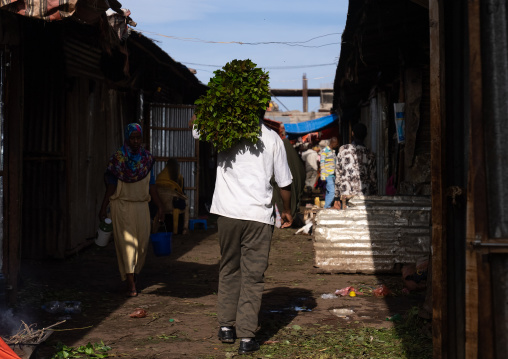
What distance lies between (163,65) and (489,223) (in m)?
11.3

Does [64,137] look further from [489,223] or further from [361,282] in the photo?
[489,223]

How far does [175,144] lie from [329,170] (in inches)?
135

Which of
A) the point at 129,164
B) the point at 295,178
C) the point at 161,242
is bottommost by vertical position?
the point at 161,242

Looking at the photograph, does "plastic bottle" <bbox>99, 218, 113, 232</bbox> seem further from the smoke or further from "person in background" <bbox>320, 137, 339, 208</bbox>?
"person in background" <bbox>320, 137, 339, 208</bbox>

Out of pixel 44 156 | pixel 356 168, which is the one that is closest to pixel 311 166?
pixel 356 168

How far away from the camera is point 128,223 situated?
7.15 m

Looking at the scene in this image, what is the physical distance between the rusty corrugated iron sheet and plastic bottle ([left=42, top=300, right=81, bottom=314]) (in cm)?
329

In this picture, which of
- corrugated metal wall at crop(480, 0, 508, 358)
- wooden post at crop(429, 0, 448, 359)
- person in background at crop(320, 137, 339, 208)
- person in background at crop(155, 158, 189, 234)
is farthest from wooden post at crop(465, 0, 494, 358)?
person in background at crop(320, 137, 339, 208)

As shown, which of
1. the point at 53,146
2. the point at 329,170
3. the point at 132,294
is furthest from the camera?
the point at 329,170

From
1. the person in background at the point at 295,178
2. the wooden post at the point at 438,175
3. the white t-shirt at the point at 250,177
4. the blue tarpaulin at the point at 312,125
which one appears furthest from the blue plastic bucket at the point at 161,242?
the blue tarpaulin at the point at 312,125

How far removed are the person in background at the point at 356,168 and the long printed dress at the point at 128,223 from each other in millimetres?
3625

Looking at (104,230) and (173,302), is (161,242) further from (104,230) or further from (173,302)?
(173,302)

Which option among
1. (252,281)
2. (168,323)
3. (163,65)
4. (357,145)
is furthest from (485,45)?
(163,65)

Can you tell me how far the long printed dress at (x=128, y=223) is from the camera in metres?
7.15
